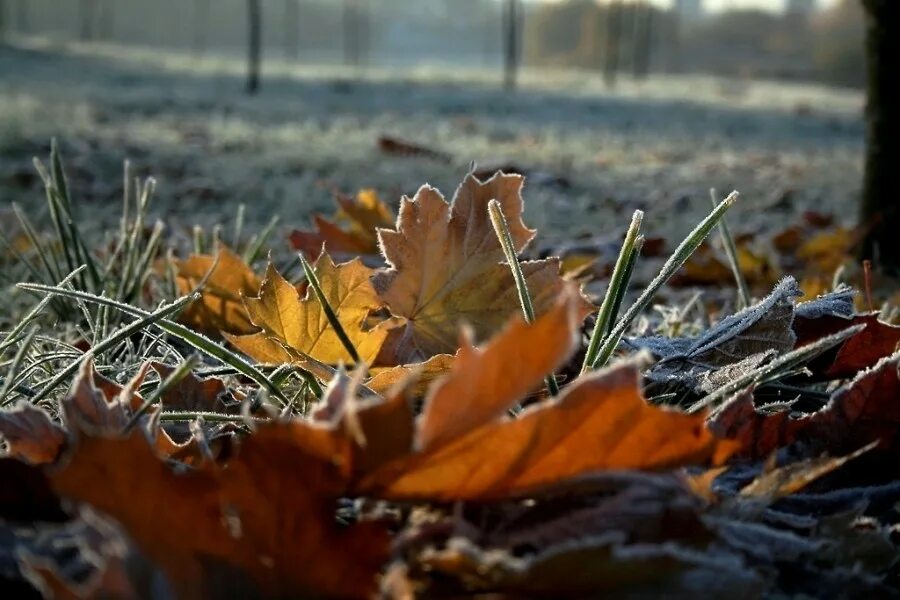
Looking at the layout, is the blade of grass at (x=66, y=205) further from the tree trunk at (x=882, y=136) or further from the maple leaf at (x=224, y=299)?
the tree trunk at (x=882, y=136)

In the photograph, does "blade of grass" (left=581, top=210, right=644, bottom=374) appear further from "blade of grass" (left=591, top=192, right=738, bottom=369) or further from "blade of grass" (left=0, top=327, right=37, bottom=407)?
"blade of grass" (left=0, top=327, right=37, bottom=407)

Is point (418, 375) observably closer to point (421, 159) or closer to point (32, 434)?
point (32, 434)

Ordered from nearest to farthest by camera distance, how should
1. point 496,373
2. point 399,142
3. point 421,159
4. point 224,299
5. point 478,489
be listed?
point 496,373, point 478,489, point 224,299, point 421,159, point 399,142

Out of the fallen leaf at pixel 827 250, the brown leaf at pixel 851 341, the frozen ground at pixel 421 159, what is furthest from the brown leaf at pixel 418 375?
the fallen leaf at pixel 827 250

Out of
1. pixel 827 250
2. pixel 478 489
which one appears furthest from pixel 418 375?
pixel 827 250

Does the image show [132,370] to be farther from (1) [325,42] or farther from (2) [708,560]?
(1) [325,42]

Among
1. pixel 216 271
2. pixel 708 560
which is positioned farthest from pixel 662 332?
pixel 708 560
